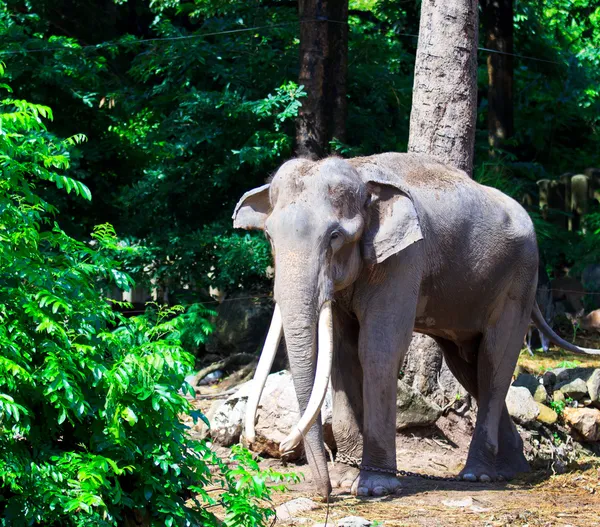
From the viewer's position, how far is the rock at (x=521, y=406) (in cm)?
881

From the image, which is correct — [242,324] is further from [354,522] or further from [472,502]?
[354,522]

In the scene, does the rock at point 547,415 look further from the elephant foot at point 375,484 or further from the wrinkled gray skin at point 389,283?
the elephant foot at point 375,484

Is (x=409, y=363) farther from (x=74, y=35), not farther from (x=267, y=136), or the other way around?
(x=74, y=35)

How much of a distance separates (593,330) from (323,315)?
10.00m

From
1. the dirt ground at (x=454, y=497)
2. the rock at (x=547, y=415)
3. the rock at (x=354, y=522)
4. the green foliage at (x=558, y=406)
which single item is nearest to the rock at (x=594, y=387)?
the green foliage at (x=558, y=406)

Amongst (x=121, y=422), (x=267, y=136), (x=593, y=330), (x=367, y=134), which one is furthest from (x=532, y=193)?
(x=121, y=422)

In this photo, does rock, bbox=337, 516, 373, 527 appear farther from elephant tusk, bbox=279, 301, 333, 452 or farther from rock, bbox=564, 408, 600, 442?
rock, bbox=564, 408, 600, 442

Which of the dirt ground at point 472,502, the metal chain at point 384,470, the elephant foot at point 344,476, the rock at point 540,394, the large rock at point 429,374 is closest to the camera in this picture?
the dirt ground at point 472,502

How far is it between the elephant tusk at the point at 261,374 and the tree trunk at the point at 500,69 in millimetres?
11265

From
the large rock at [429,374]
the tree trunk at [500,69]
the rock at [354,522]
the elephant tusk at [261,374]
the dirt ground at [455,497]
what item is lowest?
the dirt ground at [455,497]

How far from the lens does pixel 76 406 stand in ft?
14.6

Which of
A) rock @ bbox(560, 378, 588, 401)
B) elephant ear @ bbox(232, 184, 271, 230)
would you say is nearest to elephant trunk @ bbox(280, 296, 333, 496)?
elephant ear @ bbox(232, 184, 271, 230)

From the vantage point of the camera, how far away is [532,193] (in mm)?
17781

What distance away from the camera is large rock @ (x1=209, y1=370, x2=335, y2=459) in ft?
25.5
